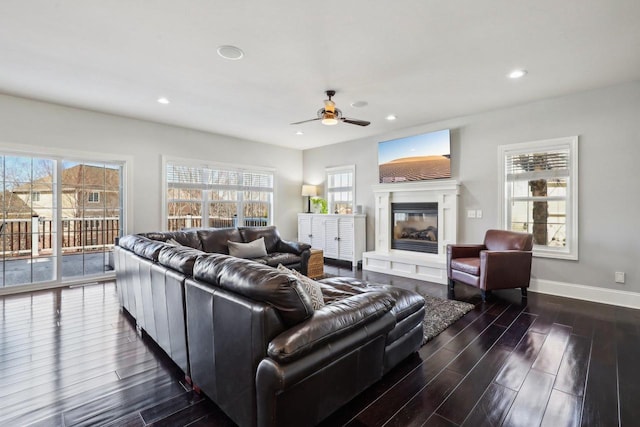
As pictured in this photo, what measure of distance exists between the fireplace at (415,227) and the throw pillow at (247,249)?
2631mm

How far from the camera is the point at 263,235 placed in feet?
17.1

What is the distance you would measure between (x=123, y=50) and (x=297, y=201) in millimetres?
5114

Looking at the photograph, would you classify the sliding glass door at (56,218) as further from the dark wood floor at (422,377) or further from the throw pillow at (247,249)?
the throw pillow at (247,249)

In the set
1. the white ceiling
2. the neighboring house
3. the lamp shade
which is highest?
the white ceiling

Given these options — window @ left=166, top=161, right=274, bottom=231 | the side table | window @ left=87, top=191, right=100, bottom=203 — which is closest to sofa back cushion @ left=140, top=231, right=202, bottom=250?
window @ left=166, top=161, right=274, bottom=231

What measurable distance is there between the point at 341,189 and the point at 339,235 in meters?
1.21

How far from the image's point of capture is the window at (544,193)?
406 centimetres

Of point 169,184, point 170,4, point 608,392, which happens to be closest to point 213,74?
point 170,4

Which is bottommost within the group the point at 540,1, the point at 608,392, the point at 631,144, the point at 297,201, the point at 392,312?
the point at 608,392

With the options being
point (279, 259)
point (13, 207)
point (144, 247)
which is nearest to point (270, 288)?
point (144, 247)

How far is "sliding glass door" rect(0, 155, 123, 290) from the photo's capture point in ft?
14.0

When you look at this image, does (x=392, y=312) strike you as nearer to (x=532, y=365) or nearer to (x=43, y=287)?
(x=532, y=365)

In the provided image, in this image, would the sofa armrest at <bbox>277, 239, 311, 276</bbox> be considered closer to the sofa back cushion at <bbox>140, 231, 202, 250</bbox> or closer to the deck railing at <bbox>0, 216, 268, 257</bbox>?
the sofa back cushion at <bbox>140, 231, 202, 250</bbox>

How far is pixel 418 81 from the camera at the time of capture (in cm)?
358
